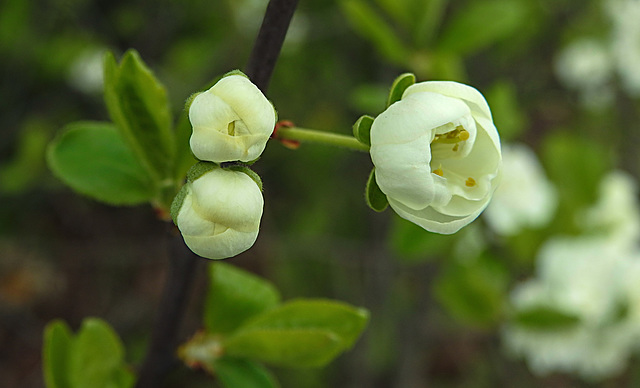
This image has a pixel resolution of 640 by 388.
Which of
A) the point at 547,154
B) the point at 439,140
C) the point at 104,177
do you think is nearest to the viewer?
the point at 439,140

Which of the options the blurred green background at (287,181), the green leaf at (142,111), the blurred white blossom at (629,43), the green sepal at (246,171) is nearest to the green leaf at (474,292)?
the blurred green background at (287,181)

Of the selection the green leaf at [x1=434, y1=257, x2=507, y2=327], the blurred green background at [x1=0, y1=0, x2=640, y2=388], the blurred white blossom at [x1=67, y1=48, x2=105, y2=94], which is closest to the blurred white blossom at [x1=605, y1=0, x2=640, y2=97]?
the blurred green background at [x1=0, y1=0, x2=640, y2=388]

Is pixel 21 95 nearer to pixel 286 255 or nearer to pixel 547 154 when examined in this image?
pixel 286 255

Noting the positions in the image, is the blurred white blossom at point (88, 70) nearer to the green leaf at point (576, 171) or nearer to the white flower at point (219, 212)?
the green leaf at point (576, 171)

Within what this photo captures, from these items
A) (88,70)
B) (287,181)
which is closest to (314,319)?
(88,70)

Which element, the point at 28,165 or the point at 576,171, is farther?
the point at 28,165

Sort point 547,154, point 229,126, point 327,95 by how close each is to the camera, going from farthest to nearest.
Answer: point 327,95
point 547,154
point 229,126

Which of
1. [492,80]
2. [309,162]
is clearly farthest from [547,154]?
[309,162]

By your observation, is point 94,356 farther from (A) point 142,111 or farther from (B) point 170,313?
(A) point 142,111
